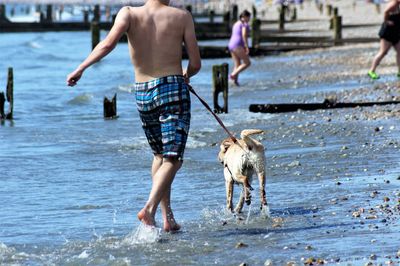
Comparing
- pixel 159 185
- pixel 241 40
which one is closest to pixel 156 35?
pixel 159 185

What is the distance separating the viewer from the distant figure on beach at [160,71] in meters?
8.16

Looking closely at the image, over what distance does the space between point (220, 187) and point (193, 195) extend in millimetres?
563

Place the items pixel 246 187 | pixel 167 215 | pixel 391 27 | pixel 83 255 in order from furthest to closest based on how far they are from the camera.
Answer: pixel 391 27, pixel 246 187, pixel 167 215, pixel 83 255

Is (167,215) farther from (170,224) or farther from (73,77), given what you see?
(73,77)

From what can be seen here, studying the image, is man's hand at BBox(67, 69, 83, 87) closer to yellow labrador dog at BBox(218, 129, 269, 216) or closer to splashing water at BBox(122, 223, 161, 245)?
splashing water at BBox(122, 223, 161, 245)

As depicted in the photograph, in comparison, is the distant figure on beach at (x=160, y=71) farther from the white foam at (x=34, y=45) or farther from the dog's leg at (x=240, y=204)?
the white foam at (x=34, y=45)

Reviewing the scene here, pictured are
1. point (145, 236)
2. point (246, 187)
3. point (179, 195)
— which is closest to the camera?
point (145, 236)

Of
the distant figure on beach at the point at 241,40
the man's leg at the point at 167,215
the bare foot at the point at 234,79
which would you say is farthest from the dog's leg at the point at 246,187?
the bare foot at the point at 234,79

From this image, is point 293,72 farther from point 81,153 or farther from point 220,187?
point 220,187

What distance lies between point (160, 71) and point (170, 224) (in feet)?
4.13

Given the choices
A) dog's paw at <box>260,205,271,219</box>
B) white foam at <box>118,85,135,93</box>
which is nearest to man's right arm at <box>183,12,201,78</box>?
dog's paw at <box>260,205,271,219</box>

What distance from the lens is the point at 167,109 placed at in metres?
8.17

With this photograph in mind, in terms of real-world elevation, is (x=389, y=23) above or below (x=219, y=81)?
above

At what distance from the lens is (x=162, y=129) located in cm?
816
